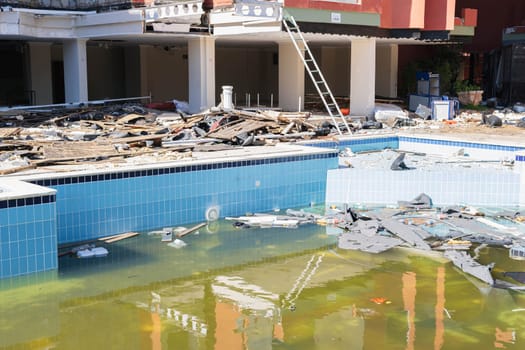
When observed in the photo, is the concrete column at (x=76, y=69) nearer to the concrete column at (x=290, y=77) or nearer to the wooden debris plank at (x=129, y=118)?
the wooden debris plank at (x=129, y=118)

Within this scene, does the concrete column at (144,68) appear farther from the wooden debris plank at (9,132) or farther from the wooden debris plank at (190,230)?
the wooden debris plank at (190,230)

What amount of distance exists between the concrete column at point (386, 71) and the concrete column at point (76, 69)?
42.9 ft

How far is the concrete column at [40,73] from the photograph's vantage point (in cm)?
2681

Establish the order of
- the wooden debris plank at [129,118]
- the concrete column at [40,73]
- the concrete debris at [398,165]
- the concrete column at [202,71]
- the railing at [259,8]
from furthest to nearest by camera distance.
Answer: the concrete column at [40,73], the concrete column at [202,71], the railing at [259,8], the wooden debris plank at [129,118], the concrete debris at [398,165]

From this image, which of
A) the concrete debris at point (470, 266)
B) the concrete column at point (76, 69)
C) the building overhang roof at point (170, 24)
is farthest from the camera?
the concrete column at point (76, 69)

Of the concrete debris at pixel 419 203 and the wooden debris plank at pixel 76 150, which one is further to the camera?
the concrete debris at pixel 419 203

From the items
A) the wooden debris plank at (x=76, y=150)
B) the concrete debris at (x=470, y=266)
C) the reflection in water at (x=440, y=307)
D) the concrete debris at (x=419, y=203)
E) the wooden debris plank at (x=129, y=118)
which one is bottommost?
the reflection in water at (x=440, y=307)

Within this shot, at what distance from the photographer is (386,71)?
30500 millimetres

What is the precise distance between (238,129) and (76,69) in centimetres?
1167

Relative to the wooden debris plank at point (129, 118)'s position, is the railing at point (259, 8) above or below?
above

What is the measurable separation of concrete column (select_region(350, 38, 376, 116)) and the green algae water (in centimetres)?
1456

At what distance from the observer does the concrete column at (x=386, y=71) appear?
3017 centimetres

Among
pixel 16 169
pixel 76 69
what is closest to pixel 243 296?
pixel 16 169

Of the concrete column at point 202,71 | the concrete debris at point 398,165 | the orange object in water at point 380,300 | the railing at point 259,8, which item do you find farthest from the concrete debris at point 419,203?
the concrete column at point 202,71
